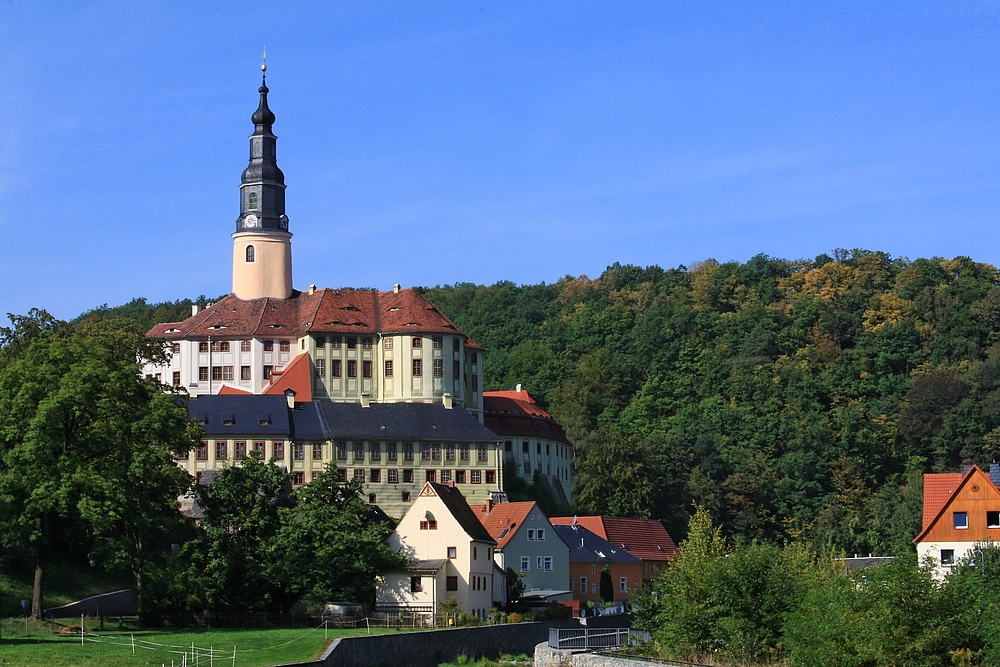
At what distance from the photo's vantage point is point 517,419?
105 meters

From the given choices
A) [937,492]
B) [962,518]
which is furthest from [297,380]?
[962,518]

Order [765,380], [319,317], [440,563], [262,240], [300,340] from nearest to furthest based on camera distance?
[440,563], [319,317], [300,340], [262,240], [765,380]

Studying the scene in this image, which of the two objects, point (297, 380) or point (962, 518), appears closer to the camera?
point (962, 518)

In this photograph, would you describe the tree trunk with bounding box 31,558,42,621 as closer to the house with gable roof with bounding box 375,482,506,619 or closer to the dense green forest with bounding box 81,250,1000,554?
the house with gable roof with bounding box 375,482,506,619

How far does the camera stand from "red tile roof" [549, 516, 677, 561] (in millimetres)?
88188

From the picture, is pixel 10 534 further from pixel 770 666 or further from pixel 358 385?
pixel 358 385

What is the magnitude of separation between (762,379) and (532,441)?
31.2 metres

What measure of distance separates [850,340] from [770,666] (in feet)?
328

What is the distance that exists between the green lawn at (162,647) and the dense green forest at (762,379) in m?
44.3

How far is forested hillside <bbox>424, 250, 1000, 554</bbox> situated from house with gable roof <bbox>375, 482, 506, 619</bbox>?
30.4 meters

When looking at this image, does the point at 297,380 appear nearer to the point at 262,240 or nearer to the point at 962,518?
the point at 262,240

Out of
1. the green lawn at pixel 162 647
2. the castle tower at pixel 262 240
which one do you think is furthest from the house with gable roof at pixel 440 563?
the castle tower at pixel 262 240

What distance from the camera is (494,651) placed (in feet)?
199

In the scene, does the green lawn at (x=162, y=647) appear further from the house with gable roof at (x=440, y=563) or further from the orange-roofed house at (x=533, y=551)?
the orange-roofed house at (x=533, y=551)
